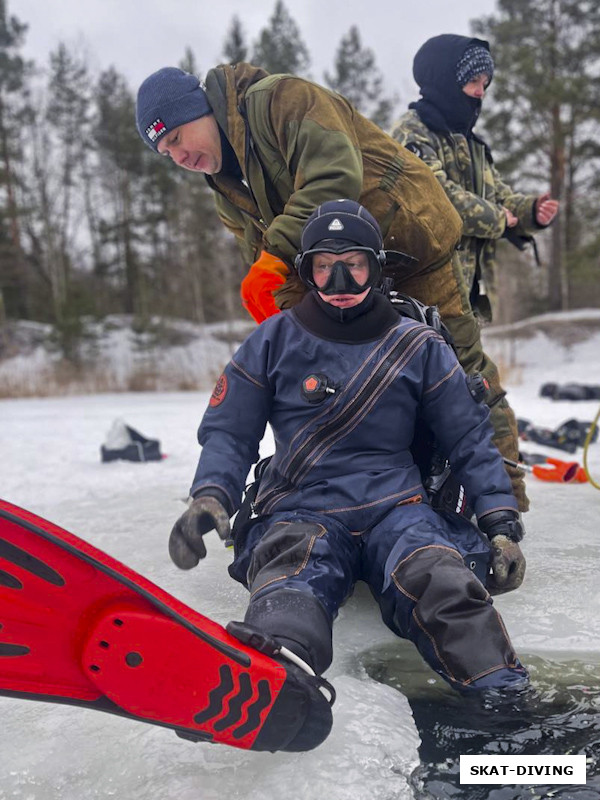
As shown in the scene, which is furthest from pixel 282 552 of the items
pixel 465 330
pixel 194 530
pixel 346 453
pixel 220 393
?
pixel 465 330

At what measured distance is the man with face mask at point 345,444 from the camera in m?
1.68

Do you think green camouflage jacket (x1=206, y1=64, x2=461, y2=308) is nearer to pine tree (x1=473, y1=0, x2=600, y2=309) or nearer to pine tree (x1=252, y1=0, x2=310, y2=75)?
pine tree (x1=473, y1=0, x2=600, y2=309)

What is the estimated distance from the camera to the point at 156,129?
2.29m

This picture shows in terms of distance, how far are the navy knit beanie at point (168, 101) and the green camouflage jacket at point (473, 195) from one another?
0.90m

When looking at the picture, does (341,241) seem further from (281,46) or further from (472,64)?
(281,46)

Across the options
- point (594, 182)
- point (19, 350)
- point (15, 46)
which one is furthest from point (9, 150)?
point (594, 182)

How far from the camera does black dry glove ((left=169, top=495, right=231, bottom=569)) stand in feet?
5.40

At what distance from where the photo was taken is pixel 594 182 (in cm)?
1817

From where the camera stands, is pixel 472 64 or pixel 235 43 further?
pixel 235 43

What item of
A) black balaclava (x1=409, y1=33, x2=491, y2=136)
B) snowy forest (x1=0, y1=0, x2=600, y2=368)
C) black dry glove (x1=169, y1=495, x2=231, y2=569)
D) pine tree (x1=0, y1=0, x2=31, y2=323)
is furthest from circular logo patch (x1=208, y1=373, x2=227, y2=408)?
pine tree (x1=0, y1=0, x2=31, y2=323)

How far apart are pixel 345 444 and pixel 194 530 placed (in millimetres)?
465

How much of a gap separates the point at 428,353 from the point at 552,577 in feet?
2.63

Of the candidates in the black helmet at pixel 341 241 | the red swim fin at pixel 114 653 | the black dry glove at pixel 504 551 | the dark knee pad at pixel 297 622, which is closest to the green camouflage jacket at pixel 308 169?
the black helmet at pixel 341 241

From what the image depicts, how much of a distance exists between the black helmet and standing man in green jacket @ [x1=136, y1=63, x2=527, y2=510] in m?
0.14
